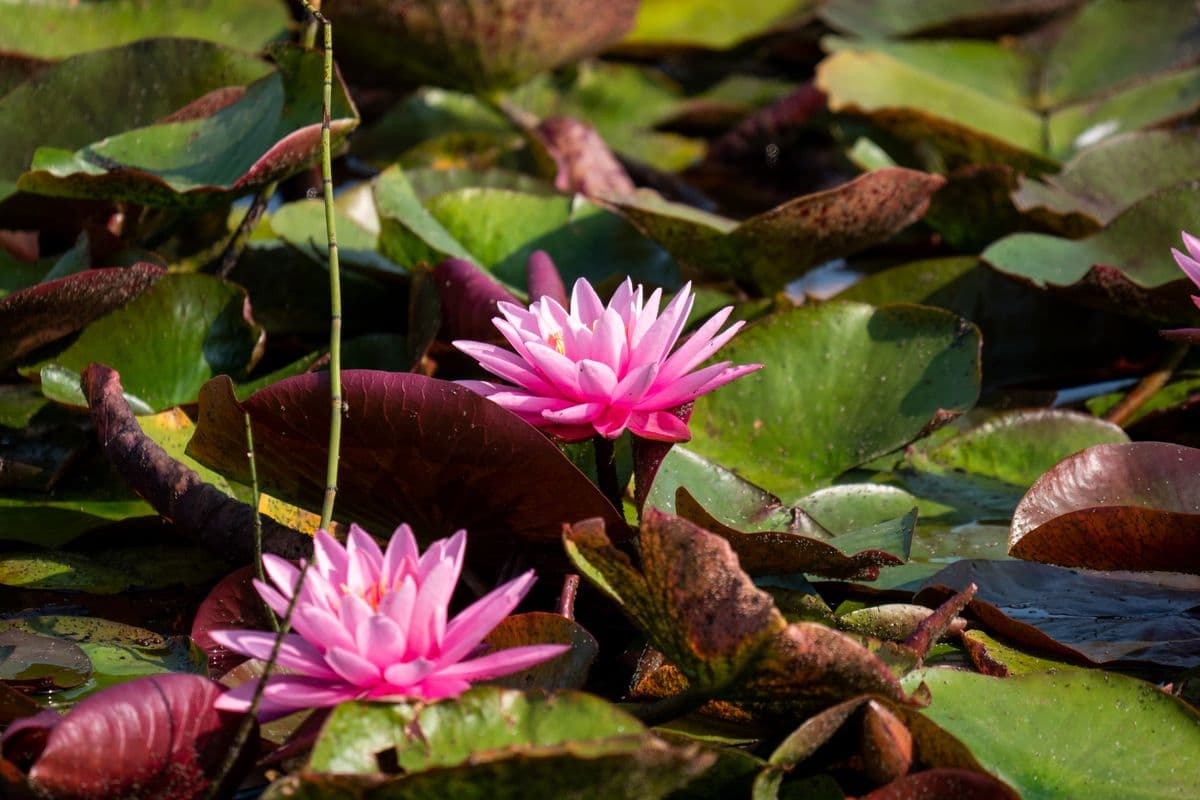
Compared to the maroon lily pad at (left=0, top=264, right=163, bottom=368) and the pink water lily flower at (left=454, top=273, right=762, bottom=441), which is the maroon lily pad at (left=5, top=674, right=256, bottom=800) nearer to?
the pink water lily flower at (left=454, top=273, right=762, bottom=441)

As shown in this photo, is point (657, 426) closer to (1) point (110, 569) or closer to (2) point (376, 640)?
(2) point (376, 640)

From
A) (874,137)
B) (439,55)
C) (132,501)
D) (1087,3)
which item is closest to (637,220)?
(132,501)

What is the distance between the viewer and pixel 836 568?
1254 mm

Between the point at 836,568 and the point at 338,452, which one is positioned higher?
the point at 338,452

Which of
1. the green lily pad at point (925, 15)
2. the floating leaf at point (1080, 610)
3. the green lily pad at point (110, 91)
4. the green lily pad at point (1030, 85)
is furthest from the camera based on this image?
the green lily pad at point (925, 15)

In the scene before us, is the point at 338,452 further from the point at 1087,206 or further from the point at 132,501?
the point at 1087,206

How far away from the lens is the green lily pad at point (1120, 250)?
2031 millimetres

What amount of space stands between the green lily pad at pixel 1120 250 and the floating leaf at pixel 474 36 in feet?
4.15

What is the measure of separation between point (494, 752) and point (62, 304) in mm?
1079

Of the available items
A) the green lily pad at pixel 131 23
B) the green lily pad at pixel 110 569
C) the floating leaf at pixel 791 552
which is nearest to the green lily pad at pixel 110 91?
the green lily pad at pixel 131 23

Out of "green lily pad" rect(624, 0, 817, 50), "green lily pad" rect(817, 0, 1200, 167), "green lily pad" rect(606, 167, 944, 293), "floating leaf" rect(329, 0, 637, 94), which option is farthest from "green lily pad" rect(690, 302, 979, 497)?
"green lily pad" rect(624, 0, 817, 50)

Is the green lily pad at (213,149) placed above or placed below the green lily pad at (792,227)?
above

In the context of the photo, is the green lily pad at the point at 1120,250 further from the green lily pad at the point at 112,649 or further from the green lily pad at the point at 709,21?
the green lily pad at the point at 709,21

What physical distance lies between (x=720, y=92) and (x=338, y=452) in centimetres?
277
